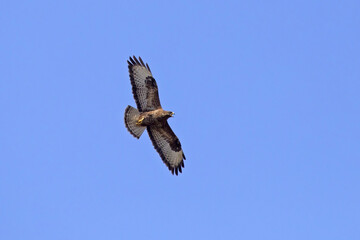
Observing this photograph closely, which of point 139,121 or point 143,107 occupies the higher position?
point 143,107

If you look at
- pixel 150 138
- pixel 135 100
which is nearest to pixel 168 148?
pixel 150 138

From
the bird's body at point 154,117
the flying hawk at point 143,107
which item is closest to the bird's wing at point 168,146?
the flying hawk at point 143,107

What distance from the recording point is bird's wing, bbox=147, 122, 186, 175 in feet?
66.0

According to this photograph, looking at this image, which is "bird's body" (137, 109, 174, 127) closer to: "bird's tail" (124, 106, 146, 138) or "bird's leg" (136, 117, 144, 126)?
"bird's leg" (136, 117, 144, 126)

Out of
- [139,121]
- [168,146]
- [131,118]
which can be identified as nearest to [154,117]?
[139,121]

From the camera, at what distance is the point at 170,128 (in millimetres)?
19906

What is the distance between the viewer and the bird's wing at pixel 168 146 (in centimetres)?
2011

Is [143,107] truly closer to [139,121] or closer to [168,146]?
[139,121]

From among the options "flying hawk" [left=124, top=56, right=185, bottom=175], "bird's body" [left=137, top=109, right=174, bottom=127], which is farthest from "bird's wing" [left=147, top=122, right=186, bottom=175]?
"bird's body" [left=137, top=109, right=174, bottom=127]

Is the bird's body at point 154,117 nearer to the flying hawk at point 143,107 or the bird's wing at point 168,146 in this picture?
the flying hawk at point 143,107

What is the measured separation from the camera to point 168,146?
2039 centimetres

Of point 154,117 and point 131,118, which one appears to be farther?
point 131,118

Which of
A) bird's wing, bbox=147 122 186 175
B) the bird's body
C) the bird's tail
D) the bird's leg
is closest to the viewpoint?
the bird's body

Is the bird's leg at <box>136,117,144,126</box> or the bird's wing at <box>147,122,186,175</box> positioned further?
the bird's wing at <box>147,122,186,175</box>
